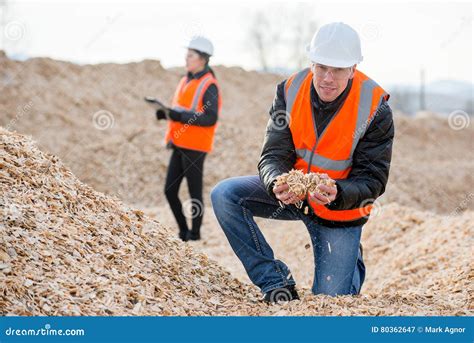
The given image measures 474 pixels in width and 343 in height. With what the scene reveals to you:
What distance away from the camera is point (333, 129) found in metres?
4.45

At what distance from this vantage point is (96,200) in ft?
15.4

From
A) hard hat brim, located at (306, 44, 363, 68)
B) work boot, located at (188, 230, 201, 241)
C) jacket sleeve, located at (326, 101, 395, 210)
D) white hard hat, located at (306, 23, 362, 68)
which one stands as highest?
white hard hat, located at (306, 23, 362, 68)

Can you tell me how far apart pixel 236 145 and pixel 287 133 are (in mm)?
9777

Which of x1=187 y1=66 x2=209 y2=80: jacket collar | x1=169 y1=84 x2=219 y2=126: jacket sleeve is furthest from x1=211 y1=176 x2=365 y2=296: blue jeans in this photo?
x1=187 y1=66 x2=209 y2=80: jacket collar

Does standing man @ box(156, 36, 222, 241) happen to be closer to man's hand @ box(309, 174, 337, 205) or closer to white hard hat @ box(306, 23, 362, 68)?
white hard hat @ box(306, 23, 362, 68)

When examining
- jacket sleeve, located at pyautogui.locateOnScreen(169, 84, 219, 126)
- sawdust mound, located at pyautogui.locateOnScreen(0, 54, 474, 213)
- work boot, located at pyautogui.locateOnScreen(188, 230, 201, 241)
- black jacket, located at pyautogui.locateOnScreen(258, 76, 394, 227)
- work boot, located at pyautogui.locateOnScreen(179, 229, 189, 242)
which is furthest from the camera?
sawdust mound, located at pyautogui.locateOnScreen(0, 54, 474, 213)

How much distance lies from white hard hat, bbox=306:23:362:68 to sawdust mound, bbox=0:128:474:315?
1544mm

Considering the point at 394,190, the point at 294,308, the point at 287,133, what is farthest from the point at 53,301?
the point at 394,190

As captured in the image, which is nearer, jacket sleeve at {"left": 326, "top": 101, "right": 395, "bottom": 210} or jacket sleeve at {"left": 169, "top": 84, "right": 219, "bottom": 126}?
jacket sleeve at {"left": 326, "top": 101, "right": 395, "bottom": 210}

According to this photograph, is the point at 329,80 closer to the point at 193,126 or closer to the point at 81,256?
the point at 81,256

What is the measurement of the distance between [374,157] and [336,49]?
2.51 ft

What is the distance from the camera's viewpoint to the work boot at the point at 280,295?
4355 mm

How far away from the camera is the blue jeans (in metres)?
4.58

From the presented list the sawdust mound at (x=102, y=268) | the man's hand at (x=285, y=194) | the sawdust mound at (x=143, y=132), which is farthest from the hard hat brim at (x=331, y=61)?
the sawdust mound at (x=143, y=132)
